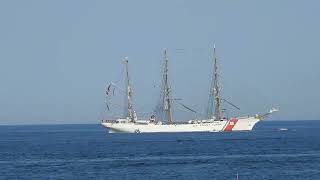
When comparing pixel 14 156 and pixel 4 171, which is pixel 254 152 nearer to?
pixel 14 156

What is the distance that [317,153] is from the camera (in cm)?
13150

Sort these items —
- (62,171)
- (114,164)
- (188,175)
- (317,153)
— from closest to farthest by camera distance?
(188,175)
(62,171)
(114,164)
(317,153)

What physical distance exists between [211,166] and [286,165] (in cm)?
946

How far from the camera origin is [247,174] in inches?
3738

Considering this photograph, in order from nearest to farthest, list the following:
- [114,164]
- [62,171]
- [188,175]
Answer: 1. [188,175]
2. [62,171]
3. [114,164]

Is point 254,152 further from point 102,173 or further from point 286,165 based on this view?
point 102,173

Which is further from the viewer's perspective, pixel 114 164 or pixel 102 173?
pixel 114 164

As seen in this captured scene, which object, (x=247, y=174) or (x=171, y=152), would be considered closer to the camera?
(x=247, y=174)

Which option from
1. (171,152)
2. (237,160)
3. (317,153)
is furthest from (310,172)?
(171,152)

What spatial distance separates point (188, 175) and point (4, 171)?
23.8m

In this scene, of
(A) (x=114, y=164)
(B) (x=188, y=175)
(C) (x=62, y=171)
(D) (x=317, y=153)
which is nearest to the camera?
(B) (x=188, y=175)

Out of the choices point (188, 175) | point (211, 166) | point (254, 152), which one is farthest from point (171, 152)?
point (188, 175)

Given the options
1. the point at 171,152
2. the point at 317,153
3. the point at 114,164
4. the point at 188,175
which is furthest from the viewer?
the point at 171,152

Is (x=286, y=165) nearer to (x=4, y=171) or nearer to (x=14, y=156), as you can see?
(x=4, y=171)
